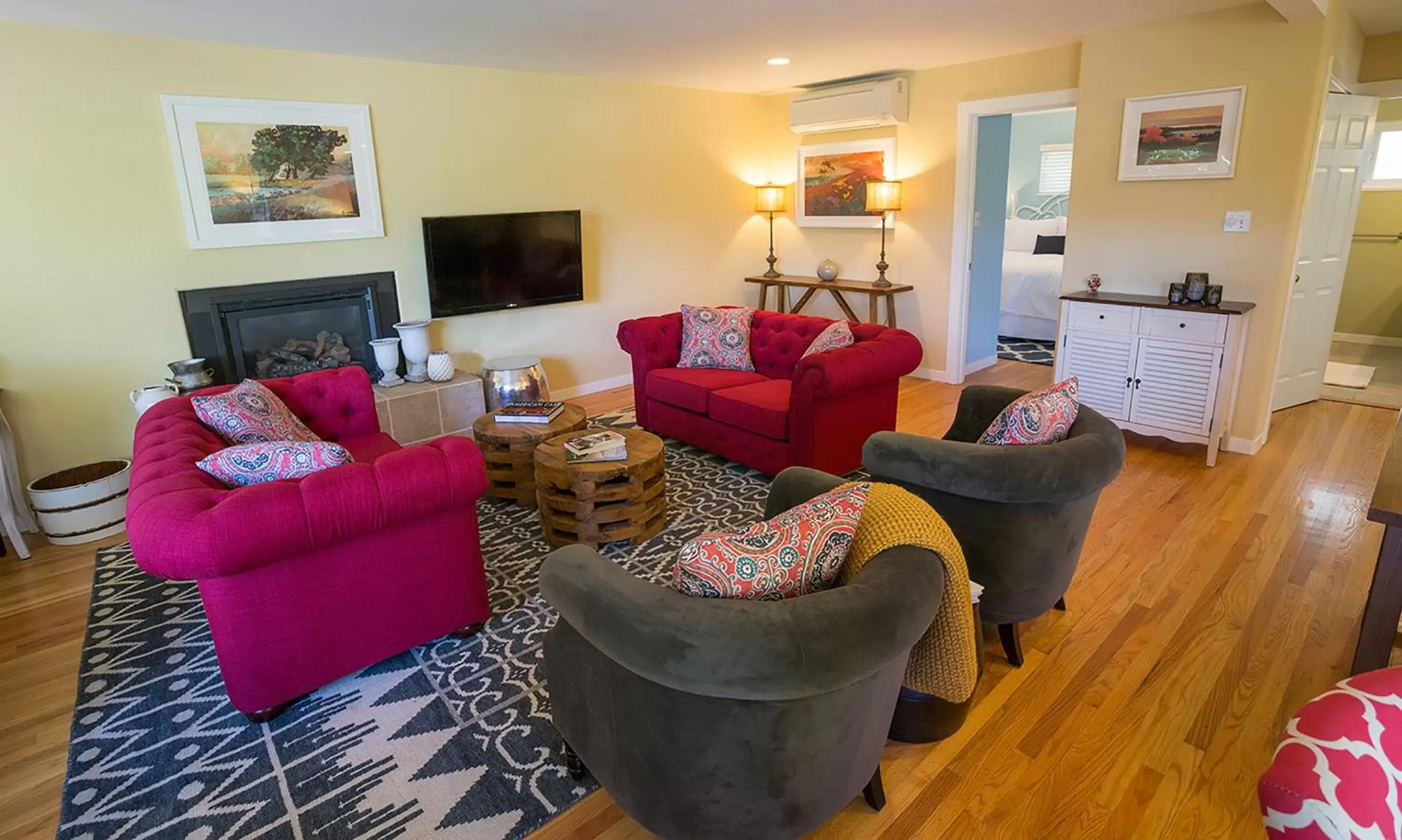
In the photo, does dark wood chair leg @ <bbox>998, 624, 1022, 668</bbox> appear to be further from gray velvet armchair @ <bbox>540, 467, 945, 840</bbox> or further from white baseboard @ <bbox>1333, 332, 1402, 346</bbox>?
white baseboard @ <bbox>1333, 332, 1402, 346</bbox>

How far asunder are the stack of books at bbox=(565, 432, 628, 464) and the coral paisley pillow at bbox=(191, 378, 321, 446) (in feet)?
3.39

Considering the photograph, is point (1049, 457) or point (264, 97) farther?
point (264, 97)

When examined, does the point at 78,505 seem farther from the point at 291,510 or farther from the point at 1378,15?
the point at 1378,15

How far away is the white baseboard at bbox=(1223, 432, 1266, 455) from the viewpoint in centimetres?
422

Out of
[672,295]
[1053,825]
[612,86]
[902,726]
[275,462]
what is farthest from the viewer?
[672,295]

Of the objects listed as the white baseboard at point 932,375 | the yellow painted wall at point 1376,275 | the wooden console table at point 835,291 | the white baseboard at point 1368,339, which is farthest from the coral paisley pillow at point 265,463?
the white baseboard at point 1368,339

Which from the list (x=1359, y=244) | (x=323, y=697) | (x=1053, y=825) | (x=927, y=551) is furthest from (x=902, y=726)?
(x=1359, y=244)

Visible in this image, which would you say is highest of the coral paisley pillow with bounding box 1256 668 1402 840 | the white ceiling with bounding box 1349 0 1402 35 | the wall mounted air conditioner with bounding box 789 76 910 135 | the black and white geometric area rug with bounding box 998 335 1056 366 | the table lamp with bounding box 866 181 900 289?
the white ceiling with bounding box 1349 0 1402 35

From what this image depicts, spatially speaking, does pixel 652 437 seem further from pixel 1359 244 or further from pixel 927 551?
pixel 1359 244

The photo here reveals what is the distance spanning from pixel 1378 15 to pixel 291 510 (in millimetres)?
6024

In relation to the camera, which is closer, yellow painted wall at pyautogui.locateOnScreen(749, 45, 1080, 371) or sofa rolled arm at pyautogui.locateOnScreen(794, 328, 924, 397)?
sofa rolled arm at pyautogui.locateOnScreen(794, 328, 924, 397)

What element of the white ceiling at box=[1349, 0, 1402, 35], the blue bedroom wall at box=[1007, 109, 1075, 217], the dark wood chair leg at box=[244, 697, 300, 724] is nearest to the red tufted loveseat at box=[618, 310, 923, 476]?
the dark wood chair leg at box=[244, 697, 300, 724]

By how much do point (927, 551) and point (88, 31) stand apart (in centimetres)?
452

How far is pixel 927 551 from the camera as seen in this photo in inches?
60.1
